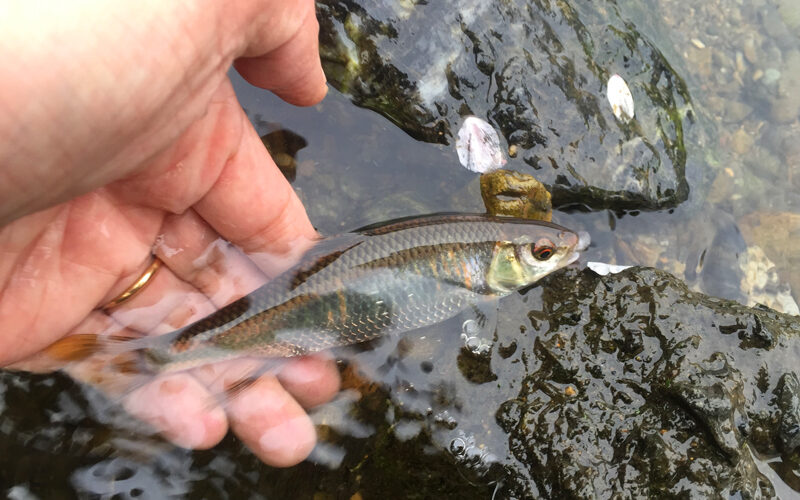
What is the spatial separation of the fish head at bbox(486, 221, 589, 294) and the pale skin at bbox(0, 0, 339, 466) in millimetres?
1414

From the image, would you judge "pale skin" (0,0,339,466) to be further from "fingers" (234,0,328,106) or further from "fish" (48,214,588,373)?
"fish" (48,214,588,373)

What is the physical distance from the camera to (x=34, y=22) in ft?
6.79

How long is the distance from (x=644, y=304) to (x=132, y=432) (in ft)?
12.5

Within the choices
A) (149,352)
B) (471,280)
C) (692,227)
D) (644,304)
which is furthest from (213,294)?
(692,227)

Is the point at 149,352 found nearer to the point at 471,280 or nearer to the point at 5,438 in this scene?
the point at 5,438

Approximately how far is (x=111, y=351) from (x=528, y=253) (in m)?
2.95

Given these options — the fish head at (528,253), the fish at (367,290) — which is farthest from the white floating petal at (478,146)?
the fish head at (528,253)

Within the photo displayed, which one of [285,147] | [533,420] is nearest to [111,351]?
[285,147]

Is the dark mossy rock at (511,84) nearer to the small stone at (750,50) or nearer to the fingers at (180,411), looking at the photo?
the fingers at (180,411)

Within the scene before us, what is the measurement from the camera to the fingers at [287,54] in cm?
278

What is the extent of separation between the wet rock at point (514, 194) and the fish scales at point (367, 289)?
0.36m

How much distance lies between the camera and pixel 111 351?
136 inches

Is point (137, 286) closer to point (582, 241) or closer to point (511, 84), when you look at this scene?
point (511, 84)

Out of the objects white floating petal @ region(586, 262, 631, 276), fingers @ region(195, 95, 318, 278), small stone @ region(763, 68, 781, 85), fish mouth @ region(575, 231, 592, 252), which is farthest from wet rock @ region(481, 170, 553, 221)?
small stone @ region(763, 68, 781, 85)
